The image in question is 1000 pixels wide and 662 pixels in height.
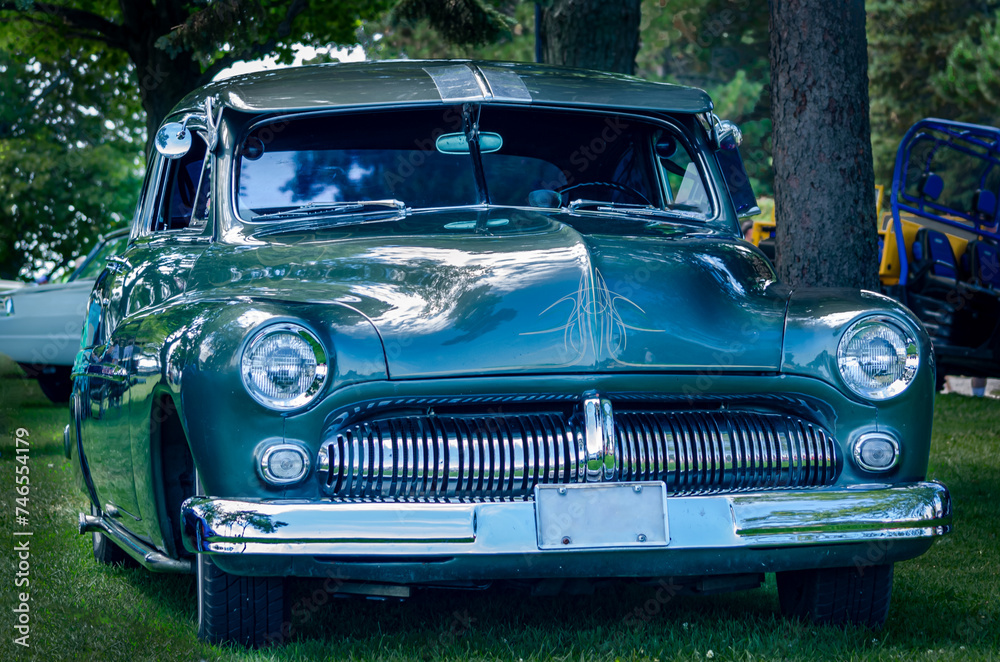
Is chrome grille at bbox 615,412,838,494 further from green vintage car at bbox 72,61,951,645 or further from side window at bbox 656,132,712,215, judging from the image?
side window at bbox 656,132,712,215

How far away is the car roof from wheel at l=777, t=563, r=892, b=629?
1.87m

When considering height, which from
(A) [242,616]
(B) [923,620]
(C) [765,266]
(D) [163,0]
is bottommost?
(B) [923,620]

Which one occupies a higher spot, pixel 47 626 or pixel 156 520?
pixel 156 520

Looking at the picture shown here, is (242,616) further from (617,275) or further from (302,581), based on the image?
(617,275)

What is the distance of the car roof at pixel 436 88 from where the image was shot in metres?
4.35

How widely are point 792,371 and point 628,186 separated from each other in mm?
1483

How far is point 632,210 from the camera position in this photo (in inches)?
178

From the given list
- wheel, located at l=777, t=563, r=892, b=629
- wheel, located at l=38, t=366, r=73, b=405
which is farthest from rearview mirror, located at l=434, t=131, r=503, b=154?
wheel, located at l=38, t=366, r=73, b=405

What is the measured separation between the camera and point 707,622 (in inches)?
160

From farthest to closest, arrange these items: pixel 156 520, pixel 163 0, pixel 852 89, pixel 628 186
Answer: pixel 163 0, pixel 852 89, pixel 628 186, pixel 156 520

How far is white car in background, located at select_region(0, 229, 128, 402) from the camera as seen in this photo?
38.0ft

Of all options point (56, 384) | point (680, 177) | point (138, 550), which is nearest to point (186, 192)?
point (138, 550)

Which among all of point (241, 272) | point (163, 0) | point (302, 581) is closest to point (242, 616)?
point (302, 581)

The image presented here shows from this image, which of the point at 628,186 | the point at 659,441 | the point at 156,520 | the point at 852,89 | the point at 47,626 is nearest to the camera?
the point at 659,441
